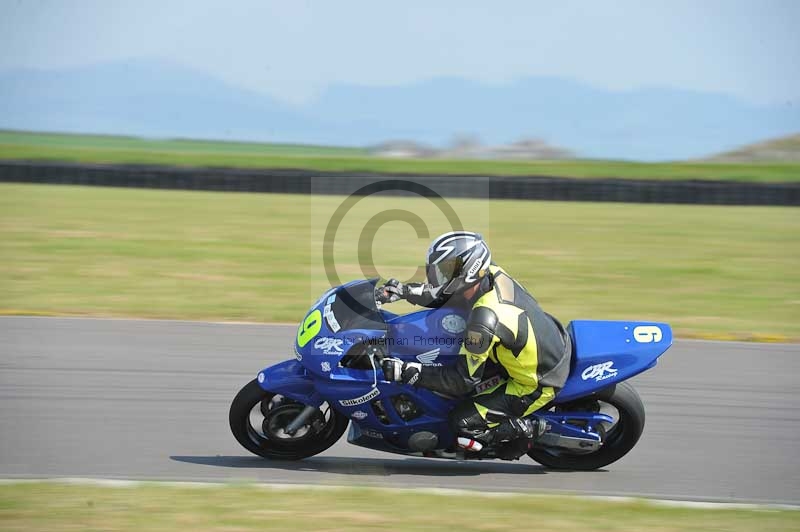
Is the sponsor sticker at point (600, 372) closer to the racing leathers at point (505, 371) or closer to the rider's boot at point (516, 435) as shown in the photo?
the racing leathers at point (505, 371)

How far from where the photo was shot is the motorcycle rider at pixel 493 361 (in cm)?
541

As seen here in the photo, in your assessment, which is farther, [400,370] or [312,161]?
[312,161]

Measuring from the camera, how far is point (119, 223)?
57.8ft

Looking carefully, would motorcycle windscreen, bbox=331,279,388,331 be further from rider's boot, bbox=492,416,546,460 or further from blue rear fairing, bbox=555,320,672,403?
blue rear fairing, bbox=555,320,672,403

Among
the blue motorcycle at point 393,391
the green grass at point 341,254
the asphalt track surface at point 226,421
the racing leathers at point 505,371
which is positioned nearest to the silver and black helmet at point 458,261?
the racing leathers at point 505,371

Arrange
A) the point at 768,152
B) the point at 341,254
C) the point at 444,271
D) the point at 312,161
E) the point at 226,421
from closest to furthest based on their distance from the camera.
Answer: the point at 444,271, the point at 226,421, the point at 341,254, the point at 312,161, the point at 768,152

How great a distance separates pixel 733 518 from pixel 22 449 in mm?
4369

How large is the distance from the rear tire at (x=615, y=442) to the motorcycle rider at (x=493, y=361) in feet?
1.04

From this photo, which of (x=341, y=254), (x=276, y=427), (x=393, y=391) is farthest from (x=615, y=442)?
(x=341, y=254)

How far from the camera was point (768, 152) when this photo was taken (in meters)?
32.7

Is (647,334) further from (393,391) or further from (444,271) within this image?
(393,391)

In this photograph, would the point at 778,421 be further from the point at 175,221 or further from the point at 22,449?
the point at 175,221

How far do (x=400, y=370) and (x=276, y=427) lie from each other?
0.97 meters

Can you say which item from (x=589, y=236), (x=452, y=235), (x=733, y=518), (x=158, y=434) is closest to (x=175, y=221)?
(x=589, y=236)
